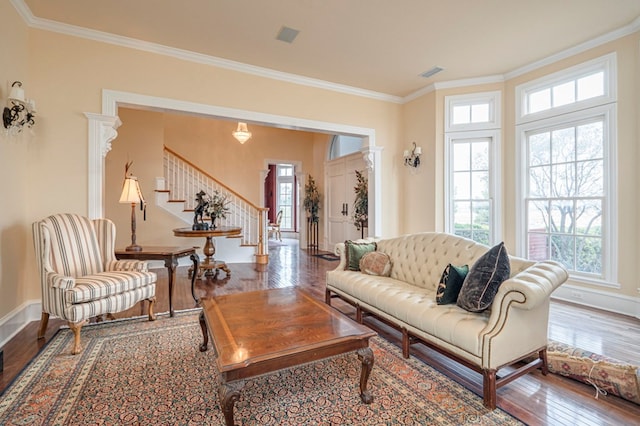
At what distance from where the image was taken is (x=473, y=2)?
2.96 m

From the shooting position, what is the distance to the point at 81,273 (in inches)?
118

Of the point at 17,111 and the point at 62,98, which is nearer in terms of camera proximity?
the point at 17,111

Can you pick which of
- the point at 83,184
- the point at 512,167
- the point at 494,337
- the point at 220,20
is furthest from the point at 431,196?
the point at 83,184

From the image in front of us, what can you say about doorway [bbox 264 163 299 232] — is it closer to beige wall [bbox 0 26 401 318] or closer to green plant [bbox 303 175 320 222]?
green plant [bbox 303 175 320 222]

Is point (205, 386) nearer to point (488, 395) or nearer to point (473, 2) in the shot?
point (488, 395)

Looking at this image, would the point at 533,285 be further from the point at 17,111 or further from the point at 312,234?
the point at 312,234

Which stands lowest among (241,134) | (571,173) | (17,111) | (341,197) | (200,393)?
(200,393)

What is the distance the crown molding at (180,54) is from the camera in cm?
324

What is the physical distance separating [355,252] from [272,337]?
200 cm

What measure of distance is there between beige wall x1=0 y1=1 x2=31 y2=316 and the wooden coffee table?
1.99m

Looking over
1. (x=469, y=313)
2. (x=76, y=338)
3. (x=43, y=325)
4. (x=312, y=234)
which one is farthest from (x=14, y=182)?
(x=312, y=234)

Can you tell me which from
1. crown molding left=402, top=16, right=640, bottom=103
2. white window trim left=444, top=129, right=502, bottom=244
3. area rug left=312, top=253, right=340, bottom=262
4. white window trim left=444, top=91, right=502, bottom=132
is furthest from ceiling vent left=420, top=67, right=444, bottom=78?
area rug left=312, top=253, right=340, bottom=262

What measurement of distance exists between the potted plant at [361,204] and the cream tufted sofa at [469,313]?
3379mm

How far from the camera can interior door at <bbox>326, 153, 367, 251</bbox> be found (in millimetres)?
7395
